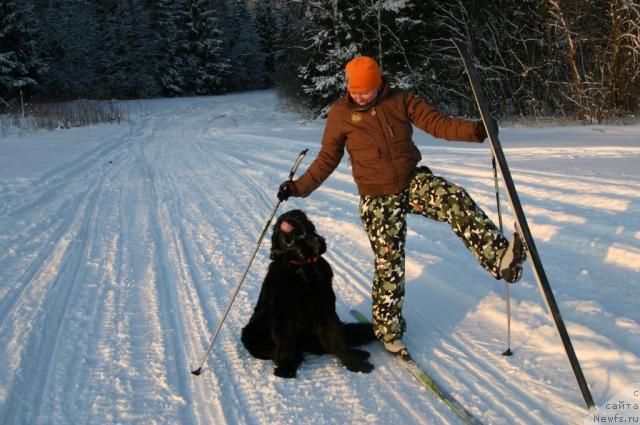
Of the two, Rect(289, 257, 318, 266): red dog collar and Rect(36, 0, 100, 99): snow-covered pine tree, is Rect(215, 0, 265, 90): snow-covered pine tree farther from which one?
Rect(289, 257, 318, 266): red dog collar

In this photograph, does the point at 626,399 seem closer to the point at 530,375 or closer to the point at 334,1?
the point at 530,375

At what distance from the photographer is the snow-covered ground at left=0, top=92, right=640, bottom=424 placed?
10.1ft

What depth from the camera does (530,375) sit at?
322 cm

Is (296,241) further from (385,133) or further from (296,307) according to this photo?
(385,133)

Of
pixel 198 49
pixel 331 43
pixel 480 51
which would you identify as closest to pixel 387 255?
pixel 480 51

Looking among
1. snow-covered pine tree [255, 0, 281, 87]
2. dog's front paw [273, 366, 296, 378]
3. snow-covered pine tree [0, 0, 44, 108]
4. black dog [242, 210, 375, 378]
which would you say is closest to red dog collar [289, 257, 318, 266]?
black dog [242, 210, 375, 378]

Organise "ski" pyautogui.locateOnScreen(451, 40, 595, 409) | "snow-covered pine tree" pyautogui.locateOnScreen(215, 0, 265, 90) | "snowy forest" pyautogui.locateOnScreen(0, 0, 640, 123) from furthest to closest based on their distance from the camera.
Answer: "snow-covered pine tree" pyautogui.locateOnScreen(215, 0, 265, 90), "snowy forest" pyautogui.locateOnScreen(0, 0, 640, 123), "ski" pyautogui.locateOnScreen(451, 40, 595, 409)

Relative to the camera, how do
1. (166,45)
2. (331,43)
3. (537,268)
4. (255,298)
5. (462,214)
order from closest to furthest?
(537,268) < (462,214) < (255,298) < (331,43) < (166,45)

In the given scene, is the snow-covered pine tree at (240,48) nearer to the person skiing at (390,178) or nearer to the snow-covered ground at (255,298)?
the snow-covered ground at (255,298)

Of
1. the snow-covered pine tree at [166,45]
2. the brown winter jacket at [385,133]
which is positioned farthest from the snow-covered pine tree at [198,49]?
the brown winter jacket at [385,133]

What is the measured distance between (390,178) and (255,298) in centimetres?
197

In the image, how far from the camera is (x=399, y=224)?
3.47m

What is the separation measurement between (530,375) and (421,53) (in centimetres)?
1709

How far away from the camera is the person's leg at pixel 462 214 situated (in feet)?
9.99
